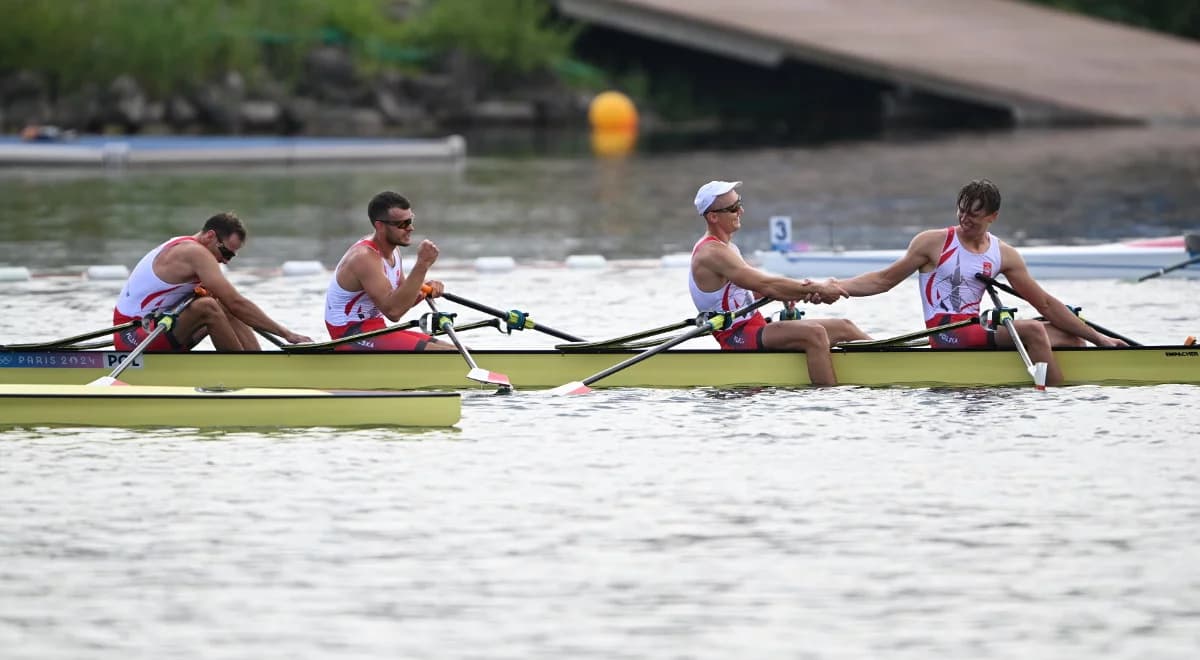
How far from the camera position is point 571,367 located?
13898mm

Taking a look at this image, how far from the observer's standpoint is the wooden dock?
164ft

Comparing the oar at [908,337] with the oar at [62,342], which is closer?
the oar at [908,337]

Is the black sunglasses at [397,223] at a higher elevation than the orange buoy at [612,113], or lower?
lower

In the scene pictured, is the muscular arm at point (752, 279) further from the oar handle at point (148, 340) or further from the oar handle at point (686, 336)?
the oar handle at point (148, 340)

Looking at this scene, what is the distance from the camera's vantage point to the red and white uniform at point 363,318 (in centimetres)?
1383

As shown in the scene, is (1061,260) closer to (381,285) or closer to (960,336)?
(960,336)

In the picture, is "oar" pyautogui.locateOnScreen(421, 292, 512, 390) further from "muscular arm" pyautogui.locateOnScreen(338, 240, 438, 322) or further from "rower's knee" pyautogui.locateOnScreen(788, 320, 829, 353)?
"rower's knee" pyautogui.locateOnScreen(788, 320, 829, 353)

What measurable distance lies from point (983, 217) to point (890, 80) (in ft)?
125

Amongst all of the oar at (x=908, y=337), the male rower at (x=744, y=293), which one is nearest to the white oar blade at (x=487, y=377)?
the male rower at (x=744, y=293)

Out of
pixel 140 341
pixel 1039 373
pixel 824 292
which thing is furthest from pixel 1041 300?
pixel 140 341

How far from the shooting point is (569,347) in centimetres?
1384

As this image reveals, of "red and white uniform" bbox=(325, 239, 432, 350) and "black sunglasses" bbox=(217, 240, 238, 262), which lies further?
"red and white uniform" bbox=(325, 239, 432, 350)

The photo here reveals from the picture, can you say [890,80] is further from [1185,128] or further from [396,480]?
[396,480]

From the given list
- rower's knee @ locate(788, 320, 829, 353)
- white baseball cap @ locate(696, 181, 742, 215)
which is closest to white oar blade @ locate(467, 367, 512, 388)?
white baseball cap @ locate(696, 181, 742, 215)
